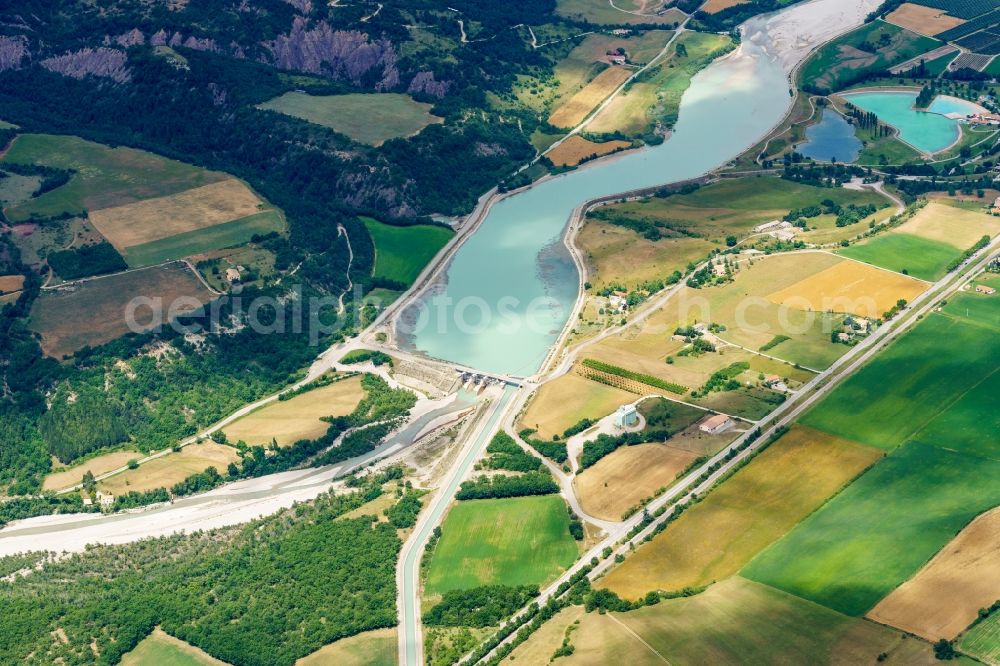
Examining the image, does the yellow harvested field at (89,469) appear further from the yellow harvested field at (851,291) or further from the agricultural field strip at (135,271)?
the yellow harvested field at (851,291)

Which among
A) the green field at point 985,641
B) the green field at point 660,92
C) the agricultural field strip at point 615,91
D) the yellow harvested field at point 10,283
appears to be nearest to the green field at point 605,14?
the agricultural field strip at point 615,91

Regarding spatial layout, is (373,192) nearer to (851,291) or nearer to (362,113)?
(362,113)

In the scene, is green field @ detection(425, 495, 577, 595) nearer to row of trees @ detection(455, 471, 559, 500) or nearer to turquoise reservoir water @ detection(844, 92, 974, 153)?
row of trees @ detection(455, 471, 559, 500)

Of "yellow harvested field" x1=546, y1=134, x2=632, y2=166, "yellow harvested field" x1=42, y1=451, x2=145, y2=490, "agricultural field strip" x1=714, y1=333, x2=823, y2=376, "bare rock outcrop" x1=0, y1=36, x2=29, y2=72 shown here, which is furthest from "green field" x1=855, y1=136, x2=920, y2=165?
"bare rock outcrop" x1=0, y1=36, x2=29, y2=72

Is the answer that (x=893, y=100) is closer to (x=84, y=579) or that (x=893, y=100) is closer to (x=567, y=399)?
(x=567, y=399)

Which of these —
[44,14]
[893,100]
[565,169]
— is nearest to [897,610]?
[565,169]

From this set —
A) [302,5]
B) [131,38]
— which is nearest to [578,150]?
[302,5]
